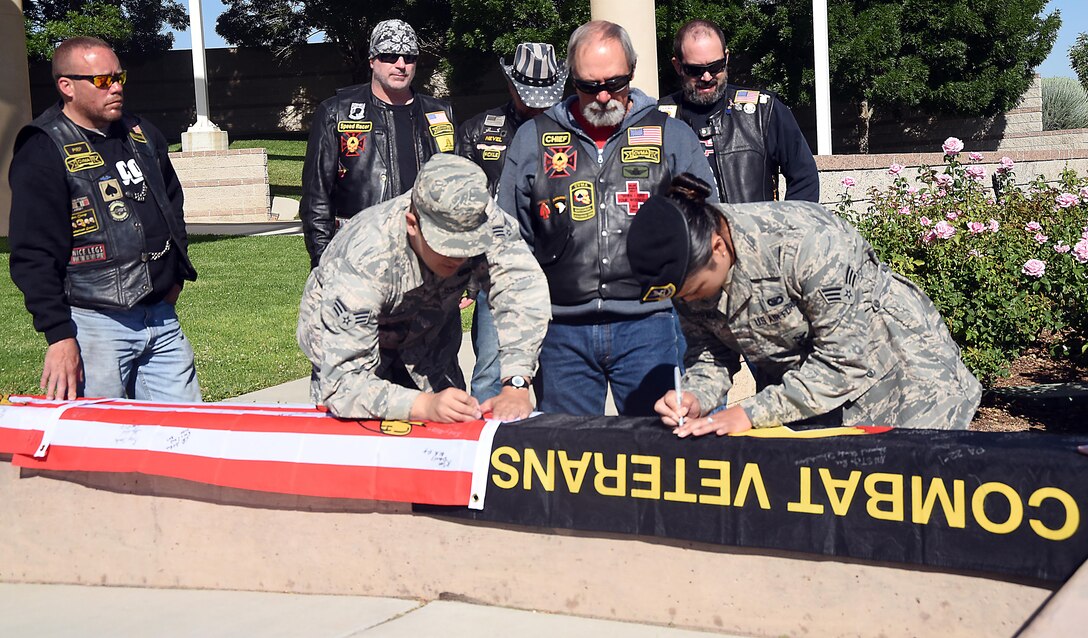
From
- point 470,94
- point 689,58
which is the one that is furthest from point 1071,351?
point 470,94

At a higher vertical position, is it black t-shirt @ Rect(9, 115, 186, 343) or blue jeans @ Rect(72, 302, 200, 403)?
black t-shirt @ Rect(9, 115, 186, 343)

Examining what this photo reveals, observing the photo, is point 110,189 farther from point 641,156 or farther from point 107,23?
point 107,23

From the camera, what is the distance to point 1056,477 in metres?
3.04

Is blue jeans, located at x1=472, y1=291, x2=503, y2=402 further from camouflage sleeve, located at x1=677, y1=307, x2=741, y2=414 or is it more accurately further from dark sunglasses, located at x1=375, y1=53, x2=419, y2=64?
camouflage sleeve, located at x1=677, y1=307, x2=741, y2=414

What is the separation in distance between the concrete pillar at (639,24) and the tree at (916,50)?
720 inches

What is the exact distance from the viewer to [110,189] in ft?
14.9

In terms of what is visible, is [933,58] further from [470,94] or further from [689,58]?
[689,58]

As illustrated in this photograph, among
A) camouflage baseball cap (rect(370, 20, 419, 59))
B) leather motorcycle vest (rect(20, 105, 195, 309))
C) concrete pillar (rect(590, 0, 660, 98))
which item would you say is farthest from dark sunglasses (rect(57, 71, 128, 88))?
concrete pillar (rect(590, 0, 660, 98))

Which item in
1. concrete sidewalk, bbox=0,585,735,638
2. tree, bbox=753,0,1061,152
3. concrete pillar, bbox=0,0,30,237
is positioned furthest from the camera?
tree, bbox=753,0,1061,152

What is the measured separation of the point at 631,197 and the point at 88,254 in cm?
203

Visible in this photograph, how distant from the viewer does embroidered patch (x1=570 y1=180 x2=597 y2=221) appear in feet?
14.3

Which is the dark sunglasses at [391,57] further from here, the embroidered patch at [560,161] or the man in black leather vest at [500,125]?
the embroidered patch at [560,161]

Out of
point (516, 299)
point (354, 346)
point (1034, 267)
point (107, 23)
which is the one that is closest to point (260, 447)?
point (354, 346)

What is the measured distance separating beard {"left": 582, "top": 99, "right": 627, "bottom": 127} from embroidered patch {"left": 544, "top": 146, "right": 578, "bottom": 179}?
0.14 metres
